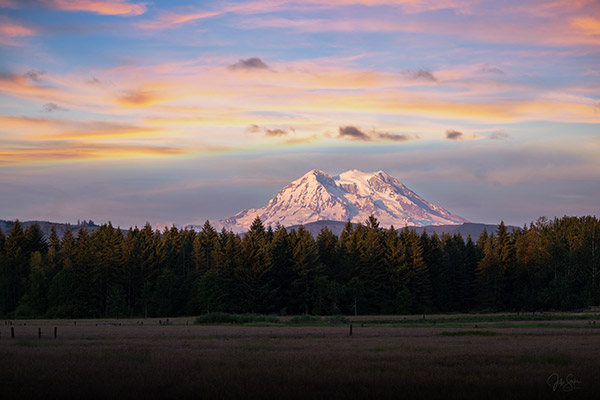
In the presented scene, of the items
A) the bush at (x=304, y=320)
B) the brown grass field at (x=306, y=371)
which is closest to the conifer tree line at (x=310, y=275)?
the bush at (x=304, y=320)

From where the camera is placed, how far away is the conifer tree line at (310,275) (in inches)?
4360

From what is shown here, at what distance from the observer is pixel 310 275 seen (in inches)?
4432

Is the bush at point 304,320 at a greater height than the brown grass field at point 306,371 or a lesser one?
lesser

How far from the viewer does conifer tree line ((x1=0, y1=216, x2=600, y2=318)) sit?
11075 centimetres

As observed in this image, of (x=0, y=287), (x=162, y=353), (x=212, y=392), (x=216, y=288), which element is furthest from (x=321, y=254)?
(x=212, y=392)

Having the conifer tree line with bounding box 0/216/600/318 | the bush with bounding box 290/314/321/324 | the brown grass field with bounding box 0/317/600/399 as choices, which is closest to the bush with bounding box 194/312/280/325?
the bush with bounding box 290/314/321/324

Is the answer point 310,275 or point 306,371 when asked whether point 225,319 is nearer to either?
point 310,275

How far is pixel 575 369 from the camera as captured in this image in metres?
26.8

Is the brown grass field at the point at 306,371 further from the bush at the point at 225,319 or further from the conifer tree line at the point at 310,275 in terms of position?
the conifer tree line at the point at 310,275

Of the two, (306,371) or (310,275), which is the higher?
(310,275)

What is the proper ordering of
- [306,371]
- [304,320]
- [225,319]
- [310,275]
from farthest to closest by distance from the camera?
[310,275] → [225,319] → [304,320] → [306,371]

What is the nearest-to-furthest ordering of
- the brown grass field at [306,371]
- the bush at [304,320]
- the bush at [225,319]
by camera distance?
the brown grass field at [306,371] → the bush at [304,320] → the bush at [225,319]

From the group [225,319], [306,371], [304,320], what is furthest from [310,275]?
[306,371]

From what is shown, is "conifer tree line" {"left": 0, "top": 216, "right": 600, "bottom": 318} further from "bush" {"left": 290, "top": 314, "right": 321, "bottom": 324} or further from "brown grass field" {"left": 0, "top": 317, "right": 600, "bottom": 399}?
"brown grass field" {"left": 0, "top": 317, "right": 600, "bottom": 399}
